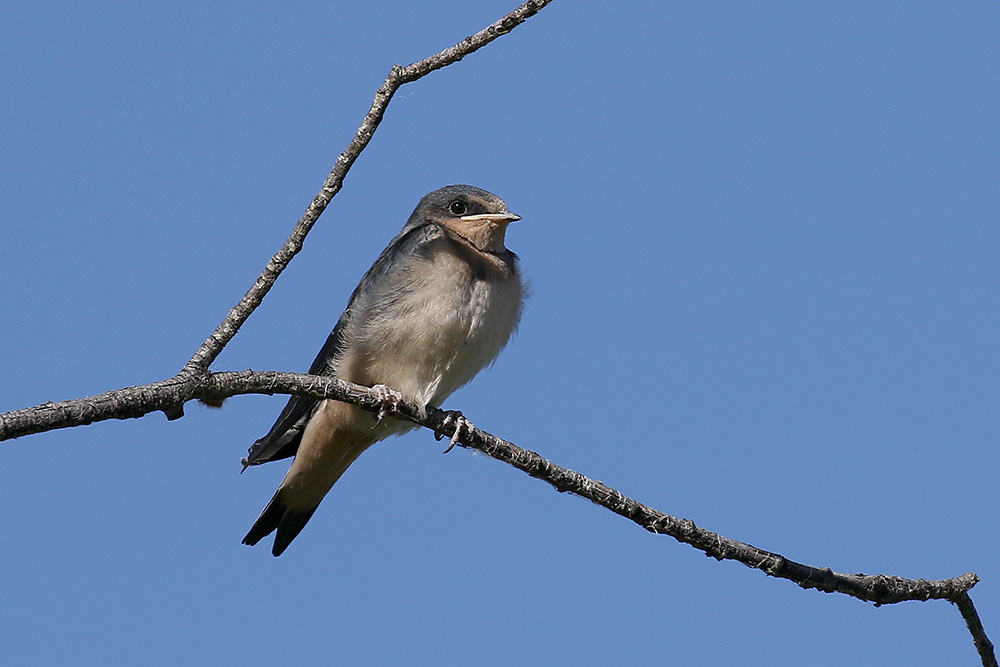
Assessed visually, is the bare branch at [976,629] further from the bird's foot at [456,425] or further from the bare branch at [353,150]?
the bare branch at [353,150]

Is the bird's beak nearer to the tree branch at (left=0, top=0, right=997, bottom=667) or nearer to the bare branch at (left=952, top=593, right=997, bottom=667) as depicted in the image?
the tree branch at (left=0, top=0, right=997, bottom=667)

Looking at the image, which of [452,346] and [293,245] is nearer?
[293,245]

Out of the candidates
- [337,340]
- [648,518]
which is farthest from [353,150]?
[337,340]

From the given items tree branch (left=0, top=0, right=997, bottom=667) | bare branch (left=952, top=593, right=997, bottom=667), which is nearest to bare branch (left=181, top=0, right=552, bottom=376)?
tree branch (left=0, top=0, right=997, bottom=667)

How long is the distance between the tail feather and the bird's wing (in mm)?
391

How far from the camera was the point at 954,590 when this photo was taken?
4.71m

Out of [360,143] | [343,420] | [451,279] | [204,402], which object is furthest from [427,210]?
[204,402]

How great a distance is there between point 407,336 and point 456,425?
3.66 ft

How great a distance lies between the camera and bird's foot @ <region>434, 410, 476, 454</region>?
567 cm

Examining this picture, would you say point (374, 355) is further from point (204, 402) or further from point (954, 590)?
point (954, 590)

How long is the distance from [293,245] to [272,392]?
0.62 meters

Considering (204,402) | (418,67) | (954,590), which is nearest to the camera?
(204,402)

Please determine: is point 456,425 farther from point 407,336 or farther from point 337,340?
point 337,340

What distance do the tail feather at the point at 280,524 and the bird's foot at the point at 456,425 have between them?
197 centimetres
